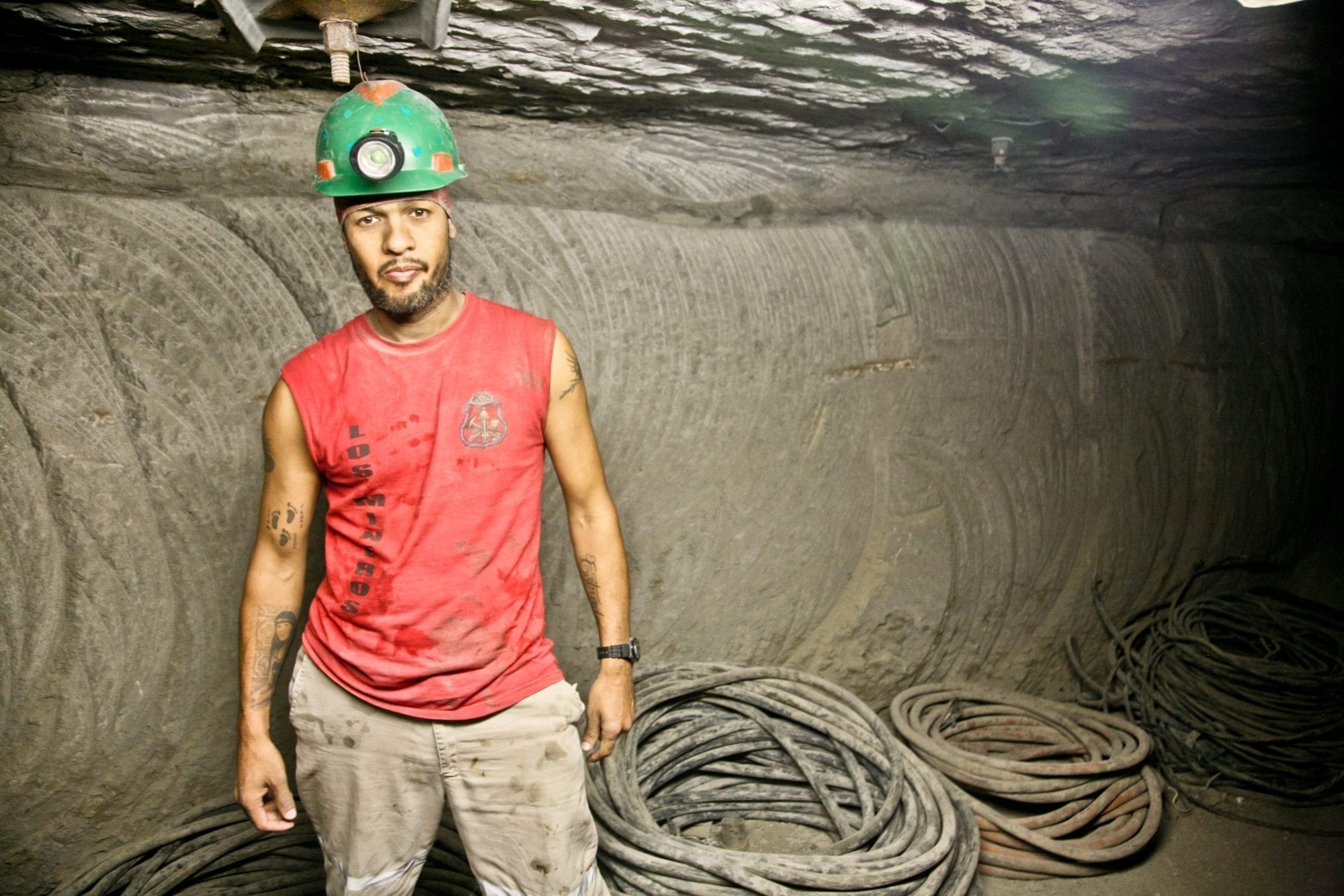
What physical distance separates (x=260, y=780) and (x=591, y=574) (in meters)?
0.68

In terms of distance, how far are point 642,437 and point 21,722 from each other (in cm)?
159

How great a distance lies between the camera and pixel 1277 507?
457 centimetres

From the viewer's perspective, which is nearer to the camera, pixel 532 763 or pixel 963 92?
pixel 532 763

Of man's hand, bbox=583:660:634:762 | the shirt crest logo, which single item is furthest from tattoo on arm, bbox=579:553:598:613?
the shirt crest logo

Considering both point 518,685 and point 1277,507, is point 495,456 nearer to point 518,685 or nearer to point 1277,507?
point 518,685

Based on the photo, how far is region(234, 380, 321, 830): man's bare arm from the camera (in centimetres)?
→ 186

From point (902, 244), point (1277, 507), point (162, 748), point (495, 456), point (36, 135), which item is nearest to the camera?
point (495, 456)

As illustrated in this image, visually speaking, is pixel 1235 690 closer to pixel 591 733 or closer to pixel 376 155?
pixel 591 733

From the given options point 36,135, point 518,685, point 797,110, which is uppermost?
point 797,110

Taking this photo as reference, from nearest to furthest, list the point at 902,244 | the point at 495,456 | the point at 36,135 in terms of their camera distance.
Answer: the point at 495,456 < the point at 36,135 < the point at 902,244

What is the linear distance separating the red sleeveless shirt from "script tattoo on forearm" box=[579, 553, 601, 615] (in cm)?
16

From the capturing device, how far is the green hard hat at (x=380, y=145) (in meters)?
1.75

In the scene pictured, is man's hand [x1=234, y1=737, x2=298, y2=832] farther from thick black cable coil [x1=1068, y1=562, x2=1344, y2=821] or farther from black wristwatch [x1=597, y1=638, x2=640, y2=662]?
thick black cable coil [x1=1068, y1=562, x2=1344, y2=821]

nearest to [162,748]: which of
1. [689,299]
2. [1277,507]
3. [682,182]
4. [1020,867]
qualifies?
[689,299]
